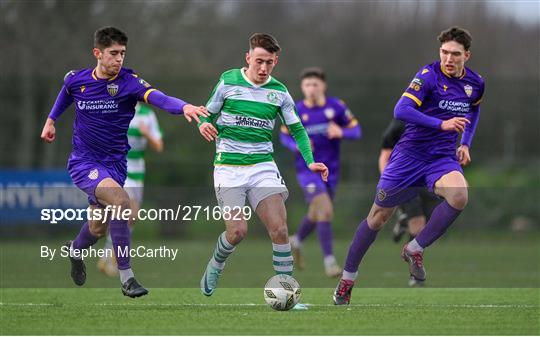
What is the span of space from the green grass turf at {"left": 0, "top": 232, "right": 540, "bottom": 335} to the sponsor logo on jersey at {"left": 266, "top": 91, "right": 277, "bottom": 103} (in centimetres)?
179

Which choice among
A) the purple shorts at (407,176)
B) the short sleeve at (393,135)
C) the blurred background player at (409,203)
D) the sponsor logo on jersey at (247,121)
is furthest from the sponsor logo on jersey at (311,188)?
the sponsor logo on jersey at (247,121)

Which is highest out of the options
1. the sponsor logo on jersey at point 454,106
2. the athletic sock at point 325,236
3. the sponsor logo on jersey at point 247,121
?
the sponsor logo on jersey at point 454,106

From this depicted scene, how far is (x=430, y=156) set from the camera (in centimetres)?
989

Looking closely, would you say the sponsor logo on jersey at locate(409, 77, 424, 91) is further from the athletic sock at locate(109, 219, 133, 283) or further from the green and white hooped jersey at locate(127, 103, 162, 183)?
the green and white hooped jersey at locate(127, 103, 162, 183)

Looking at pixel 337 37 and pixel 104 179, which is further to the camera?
pixel 337 37

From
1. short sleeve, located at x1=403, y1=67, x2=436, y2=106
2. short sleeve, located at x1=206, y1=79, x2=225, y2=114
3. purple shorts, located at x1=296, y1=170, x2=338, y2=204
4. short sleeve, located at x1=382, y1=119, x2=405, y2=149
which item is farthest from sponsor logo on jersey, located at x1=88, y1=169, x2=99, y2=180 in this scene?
purple shorts, located at x1=296, y1=170, x2=338, y2=204

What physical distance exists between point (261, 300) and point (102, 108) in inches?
92.2

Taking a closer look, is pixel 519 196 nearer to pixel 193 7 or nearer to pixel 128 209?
pixel 193 7

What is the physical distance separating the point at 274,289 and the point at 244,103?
1.61 meters

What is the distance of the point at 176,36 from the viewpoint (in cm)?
2922

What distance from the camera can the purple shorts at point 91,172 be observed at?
987 centimetres

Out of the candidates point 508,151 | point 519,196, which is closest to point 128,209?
point 519,196

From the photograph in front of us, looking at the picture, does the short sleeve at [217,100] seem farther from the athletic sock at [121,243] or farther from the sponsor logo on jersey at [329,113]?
the sponsor logo on jersey at [329,113]

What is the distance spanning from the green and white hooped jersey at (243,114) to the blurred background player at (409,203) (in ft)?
10.0
